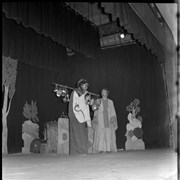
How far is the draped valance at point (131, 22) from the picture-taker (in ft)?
12.4

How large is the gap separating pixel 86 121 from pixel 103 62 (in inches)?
Answer: 120

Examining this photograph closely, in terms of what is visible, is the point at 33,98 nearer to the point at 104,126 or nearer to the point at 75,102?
the point at 104,126

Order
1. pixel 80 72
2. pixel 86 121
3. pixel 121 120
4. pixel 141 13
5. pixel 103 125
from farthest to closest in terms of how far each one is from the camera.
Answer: pixel 80 72 → pixel 121 120 → pixel 103 125 → pixel 86 121 → pixel 141 13

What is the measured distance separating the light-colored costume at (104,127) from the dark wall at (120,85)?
1.62 meters

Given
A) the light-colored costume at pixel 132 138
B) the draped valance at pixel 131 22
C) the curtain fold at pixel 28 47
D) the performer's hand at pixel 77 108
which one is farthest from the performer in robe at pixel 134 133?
the performer's hand at pixel 77 108

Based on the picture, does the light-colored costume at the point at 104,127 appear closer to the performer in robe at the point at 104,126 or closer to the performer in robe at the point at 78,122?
the performer in robe at the point at 104,126

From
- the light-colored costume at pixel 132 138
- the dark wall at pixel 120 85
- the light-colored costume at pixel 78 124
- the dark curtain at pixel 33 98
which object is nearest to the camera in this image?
the light-colored costume at pixel 78 124

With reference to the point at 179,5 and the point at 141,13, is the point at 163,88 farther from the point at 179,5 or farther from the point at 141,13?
the point at 179,5

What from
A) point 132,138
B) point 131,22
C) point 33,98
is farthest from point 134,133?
point 131,22

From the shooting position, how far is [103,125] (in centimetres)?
550

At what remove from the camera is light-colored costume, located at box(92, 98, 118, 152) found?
5.39 m

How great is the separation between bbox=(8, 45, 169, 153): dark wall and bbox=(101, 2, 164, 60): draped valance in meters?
1.95

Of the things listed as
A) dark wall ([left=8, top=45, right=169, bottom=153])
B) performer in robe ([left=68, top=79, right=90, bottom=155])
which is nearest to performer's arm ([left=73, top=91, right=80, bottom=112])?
performer in robe ([left=68, top=79, right=90, bottom=155])

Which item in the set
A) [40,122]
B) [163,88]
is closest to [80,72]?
[40,122]
